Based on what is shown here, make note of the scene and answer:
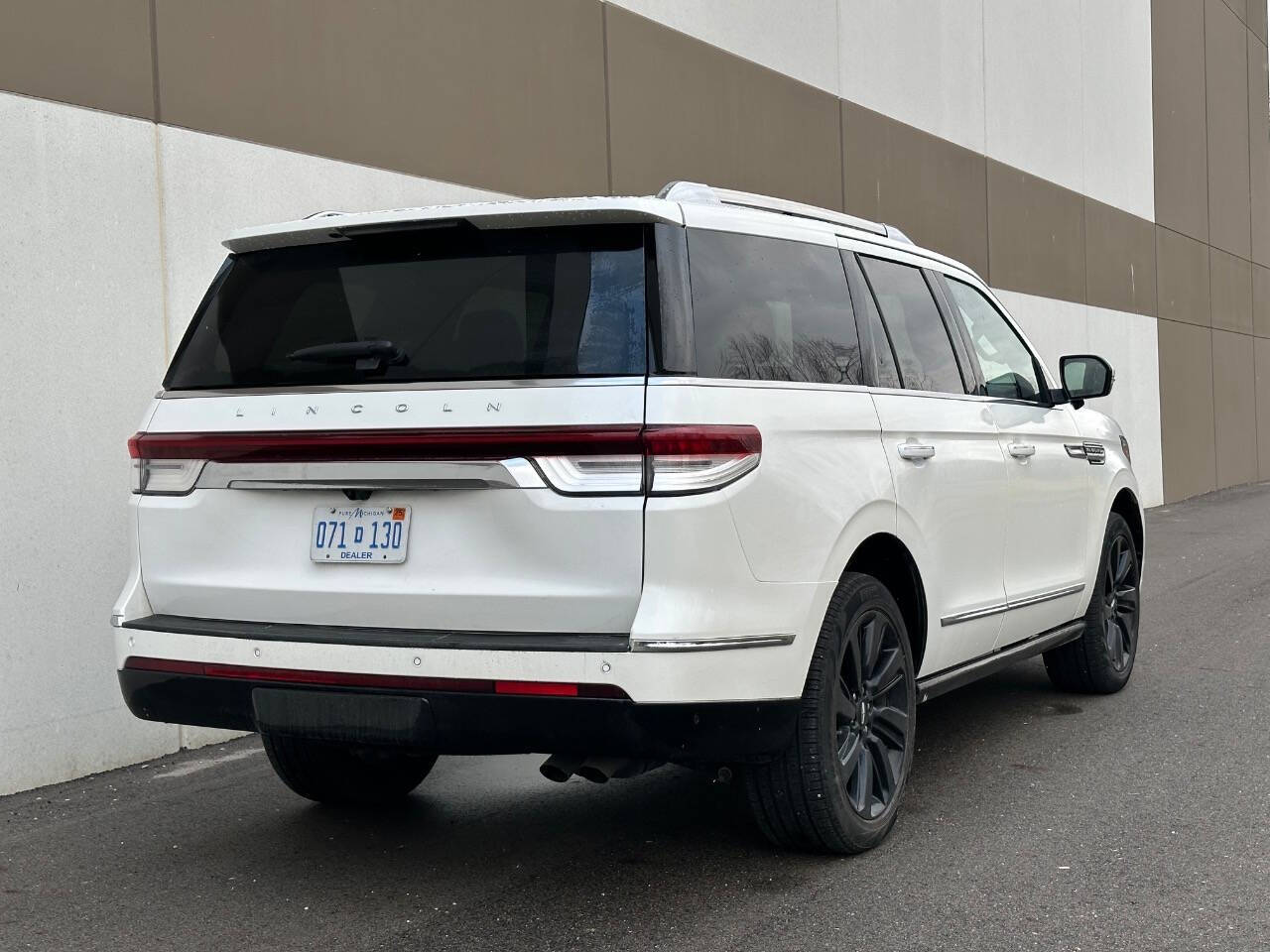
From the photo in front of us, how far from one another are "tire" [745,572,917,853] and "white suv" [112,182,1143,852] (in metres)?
0.01

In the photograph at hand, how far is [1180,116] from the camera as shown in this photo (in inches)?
904

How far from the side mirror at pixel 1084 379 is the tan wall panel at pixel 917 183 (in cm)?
→ 680

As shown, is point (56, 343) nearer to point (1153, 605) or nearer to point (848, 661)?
point (848, 661)

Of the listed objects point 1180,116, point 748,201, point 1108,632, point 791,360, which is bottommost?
point 1108,632

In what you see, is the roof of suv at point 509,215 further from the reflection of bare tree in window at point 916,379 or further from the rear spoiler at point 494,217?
the reflection of bare tree in window at point 916,379

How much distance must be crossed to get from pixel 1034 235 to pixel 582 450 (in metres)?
14.9

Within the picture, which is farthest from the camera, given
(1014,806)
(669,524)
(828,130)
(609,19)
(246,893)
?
(828,130)

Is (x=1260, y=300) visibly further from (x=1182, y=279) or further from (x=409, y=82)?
(x=409, y=82)

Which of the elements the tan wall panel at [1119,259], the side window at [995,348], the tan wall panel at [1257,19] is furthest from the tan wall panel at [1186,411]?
the side window at [995,348]

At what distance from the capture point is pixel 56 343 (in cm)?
601

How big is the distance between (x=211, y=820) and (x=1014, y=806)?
2875 mm

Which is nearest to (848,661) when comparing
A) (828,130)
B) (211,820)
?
(211,820)

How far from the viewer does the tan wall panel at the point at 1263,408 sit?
26.2 metres

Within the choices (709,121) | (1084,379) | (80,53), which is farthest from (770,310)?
(709,121)
